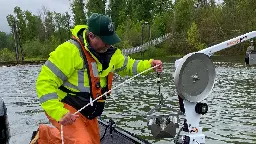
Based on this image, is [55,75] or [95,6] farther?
[95,6]

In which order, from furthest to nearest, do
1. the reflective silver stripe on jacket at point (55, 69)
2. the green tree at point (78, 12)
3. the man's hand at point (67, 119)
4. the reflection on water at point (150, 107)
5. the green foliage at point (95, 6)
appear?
the green tree at point (78, 12) < the green foliage at point (95, 6) < the reflection on water at point (150, 107) < the reflective silver stripe on jacket at point (55, 69) < the man's hand at point (67, 119)

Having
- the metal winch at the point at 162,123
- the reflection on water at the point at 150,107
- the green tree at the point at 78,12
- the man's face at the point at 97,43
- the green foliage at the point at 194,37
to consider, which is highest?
the green tree at the point at 78,12

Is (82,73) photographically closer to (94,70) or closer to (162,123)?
(94,70)

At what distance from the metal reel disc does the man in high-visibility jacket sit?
0.82 meters

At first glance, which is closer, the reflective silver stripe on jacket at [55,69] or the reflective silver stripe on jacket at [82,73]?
the reflective silver stripe on jacket at [55,69]

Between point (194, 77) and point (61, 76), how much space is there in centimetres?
149

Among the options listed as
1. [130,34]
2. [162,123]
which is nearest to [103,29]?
[162,123]

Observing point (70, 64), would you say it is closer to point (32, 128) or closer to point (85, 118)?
point (85, 118)

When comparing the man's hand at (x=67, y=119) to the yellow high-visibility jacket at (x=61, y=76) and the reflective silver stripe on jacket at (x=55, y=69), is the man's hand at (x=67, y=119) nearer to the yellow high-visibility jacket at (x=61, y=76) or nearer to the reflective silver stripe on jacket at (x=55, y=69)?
the yellow high-visibility jacket at (x=61, y=76)

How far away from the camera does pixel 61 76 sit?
4.68m

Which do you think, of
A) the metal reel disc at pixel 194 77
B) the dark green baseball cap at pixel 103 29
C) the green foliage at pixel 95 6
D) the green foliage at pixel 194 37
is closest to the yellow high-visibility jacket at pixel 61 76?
the dark green baseball cap at pixel 103 29

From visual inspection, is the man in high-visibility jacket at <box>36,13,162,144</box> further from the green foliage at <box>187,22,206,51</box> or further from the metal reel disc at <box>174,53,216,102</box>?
the green foliage at <box>187,22,206,51</box>

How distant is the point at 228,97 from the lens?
19000mm

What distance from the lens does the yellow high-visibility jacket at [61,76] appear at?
4.52 meters
